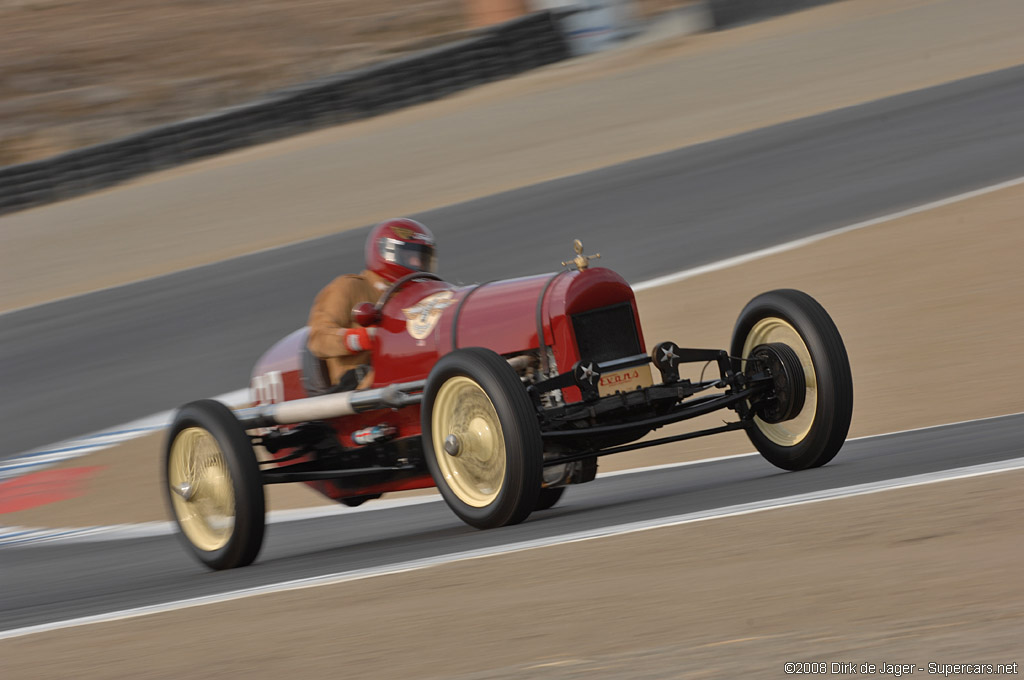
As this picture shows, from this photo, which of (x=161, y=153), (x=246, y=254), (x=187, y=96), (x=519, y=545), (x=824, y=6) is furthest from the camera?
(x=187, y=96)

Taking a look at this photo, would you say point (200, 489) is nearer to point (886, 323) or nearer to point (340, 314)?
point (340, 314)

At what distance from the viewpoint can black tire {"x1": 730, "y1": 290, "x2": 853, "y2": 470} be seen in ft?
20.8

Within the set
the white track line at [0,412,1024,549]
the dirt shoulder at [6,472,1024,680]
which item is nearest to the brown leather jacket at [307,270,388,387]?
the white track line at [0,412,1024,549]

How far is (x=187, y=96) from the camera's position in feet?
101

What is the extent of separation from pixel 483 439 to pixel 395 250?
1.74 m

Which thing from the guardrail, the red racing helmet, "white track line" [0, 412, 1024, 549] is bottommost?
"white track line" [0, 412, 1024, 549]

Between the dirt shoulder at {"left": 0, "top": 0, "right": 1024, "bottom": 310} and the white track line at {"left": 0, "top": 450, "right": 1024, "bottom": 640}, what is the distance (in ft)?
40.8

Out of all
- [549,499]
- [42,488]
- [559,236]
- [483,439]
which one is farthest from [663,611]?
[559,236]

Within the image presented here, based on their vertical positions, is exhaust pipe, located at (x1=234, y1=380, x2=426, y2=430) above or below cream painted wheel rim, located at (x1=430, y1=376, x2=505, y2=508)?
above

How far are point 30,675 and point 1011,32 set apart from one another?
1976 cm

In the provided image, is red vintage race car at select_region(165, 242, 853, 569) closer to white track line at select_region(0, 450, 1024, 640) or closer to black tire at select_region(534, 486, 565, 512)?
black tire at select_region(534, 486, 565, 512)

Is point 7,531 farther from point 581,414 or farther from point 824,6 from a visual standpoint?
point 824,6

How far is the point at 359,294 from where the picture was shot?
7527 mm

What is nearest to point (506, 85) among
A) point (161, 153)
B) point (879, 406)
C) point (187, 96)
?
point (161, 153)
